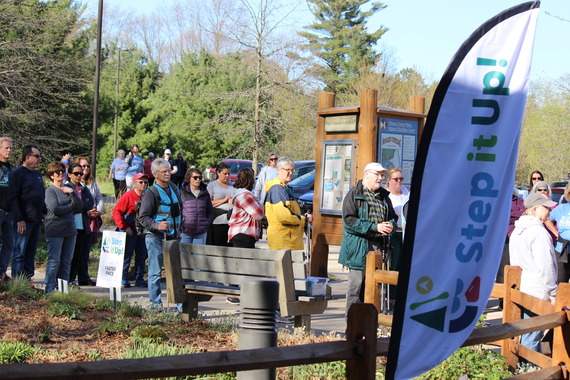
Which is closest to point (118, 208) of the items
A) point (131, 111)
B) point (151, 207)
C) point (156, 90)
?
point (151, 207)

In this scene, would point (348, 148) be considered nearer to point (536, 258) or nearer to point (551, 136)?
point (536, 258)

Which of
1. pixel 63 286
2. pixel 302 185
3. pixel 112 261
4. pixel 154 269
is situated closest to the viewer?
pixel 112 261

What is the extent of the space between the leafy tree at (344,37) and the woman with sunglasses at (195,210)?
46.0 m

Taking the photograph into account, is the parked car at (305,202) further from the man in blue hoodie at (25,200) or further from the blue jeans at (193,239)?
the man in blue hoodie at (25,200)

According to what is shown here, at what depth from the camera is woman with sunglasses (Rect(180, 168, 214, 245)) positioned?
35.7 ft

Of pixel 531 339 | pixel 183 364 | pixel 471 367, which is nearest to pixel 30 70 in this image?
pixel 531 339

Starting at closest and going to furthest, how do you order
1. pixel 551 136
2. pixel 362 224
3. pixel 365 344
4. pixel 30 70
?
pixel 365 344, pixel 362 224, pixel 30 70, pixel 551 136

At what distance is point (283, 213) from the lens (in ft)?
31.0

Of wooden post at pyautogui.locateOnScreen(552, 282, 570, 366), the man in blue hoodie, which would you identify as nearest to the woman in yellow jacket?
the man in blue hoodie

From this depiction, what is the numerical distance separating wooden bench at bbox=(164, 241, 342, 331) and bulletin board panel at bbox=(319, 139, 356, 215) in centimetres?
349

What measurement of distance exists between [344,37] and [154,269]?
5378cm

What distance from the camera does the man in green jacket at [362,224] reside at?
8633 millimetres

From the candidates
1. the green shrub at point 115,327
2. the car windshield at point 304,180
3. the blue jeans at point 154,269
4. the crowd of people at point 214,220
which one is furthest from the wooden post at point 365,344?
the car windshield at point 304,180

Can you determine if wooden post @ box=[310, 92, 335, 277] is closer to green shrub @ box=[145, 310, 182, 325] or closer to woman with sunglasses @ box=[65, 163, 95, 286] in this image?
woman with sunglasses @ box=[65, 163, 95, 286]
